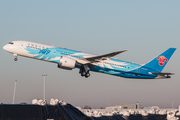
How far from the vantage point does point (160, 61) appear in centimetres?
6306

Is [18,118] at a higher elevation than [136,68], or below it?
below

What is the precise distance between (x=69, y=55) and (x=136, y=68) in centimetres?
1418

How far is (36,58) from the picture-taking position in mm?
55094

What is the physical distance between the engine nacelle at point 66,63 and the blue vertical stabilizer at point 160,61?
54.4ft

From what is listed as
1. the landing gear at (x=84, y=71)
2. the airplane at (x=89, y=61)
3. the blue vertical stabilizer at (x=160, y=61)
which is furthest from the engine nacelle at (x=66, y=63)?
the blue vertical stabilizer at (x=160, y=61)

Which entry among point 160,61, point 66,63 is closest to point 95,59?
point 66,63

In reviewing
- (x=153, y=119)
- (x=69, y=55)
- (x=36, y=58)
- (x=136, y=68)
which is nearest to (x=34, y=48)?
(x=36, y=58)

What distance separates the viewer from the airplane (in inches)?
2154

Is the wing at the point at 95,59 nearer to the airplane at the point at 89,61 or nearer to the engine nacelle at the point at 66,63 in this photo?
the airplane at the point at 89,61

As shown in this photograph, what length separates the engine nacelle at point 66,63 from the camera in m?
54.2

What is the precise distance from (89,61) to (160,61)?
16.8 m

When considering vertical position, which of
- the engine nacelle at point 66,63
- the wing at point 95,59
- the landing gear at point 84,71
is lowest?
the landing gear at point 84,71

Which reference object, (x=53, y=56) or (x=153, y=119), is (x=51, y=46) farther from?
(x=153, y=119)

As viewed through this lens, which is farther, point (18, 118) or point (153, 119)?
point (153, 119)
